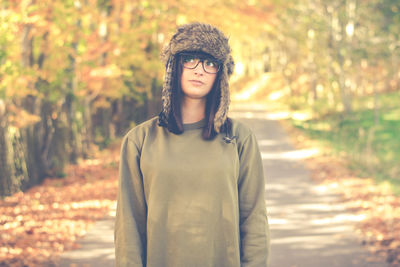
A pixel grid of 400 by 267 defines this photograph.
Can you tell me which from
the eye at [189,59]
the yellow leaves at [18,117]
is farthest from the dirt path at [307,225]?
the yellow leaves at [18,117]

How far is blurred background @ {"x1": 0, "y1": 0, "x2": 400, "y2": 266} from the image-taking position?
10.0m

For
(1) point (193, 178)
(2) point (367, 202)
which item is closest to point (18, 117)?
(2) point (367, 202)

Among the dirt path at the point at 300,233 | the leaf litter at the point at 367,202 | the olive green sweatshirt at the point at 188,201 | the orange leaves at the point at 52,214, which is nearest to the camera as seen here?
the olive green sweatshirt at the point at 188,201

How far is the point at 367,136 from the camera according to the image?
66.4 ft

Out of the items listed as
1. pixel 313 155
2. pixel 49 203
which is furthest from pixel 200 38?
pixel 313 155

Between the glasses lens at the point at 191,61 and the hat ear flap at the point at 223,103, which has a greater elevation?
the glasses lens at the point at 191,61

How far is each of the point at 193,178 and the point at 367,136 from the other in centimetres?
1922

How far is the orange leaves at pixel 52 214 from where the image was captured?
6.17m

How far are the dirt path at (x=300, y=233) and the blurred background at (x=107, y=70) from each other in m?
2.45

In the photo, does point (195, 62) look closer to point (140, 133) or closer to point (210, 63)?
point (210, 63)

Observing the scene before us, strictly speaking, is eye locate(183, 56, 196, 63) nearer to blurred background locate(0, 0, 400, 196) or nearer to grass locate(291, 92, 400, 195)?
blurred background locate(0, 0, 400, 196)

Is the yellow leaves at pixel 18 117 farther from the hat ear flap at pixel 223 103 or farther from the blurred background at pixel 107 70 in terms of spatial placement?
the hat ear flap at pixel 223 103

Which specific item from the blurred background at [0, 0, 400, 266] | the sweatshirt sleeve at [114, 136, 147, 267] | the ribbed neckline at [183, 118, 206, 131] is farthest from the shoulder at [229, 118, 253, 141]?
the blurred background at [0, 0, 400, 266]

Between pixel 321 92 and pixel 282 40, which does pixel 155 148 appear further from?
pixel 321 92
